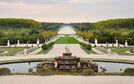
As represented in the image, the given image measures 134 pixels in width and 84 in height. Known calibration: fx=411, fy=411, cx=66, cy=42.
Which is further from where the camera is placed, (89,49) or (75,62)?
(89,49)
